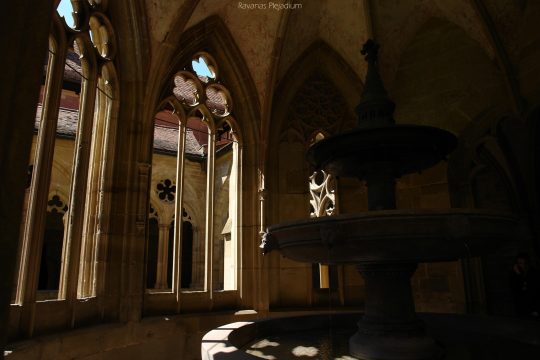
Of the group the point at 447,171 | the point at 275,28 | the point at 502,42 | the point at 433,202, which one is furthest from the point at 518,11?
the point at 275,28

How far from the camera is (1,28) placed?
4.32 ft

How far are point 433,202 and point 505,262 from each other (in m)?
1.22

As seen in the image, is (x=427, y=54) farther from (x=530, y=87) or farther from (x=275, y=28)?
(x=275, y=28)

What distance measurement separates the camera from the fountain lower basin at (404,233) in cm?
217

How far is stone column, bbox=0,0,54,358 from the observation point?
127cm

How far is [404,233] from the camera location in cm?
218

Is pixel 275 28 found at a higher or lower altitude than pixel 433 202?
higher

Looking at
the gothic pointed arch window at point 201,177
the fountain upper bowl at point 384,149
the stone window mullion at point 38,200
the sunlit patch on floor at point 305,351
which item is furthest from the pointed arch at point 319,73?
the sunlit patch on floor at point 305,351

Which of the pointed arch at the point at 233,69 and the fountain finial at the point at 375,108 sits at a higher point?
the pointed arch at the point at 233,69

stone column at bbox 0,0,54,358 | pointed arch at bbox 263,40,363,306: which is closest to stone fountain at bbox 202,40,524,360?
stone column at bbox 0,0,54,358

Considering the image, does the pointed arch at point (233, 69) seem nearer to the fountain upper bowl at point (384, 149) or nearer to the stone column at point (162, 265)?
the fountain upper bowl at point (384, 149)

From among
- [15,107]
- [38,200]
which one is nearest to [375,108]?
[15,107]

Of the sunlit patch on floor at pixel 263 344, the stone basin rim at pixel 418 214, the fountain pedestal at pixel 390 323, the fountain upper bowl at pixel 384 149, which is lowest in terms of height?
the sunlit patch on floor at pixel 263 344

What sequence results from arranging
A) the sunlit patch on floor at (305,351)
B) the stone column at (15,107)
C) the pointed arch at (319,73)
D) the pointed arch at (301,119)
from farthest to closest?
the pointed arch at (319,73) → the pointed arch at (301,119) → the sunlit patch on floor at (305,351) → the stone column at (15,107)
